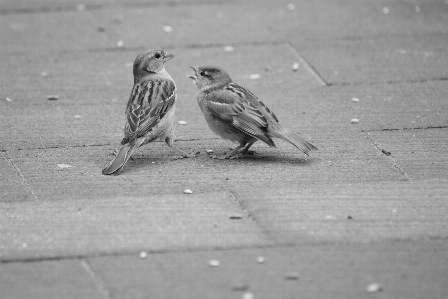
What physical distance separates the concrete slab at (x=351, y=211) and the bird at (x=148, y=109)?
1.23m

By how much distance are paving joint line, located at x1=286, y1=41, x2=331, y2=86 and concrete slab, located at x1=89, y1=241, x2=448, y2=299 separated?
4730 millimetres

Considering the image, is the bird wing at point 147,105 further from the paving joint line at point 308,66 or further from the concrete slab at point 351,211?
the paving joint line at point 308,66

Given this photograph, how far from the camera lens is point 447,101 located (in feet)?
34.0

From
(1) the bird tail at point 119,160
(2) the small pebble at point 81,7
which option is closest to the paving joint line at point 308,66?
(1) the bird tail at point 119,160

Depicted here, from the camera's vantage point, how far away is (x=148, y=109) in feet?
28.0

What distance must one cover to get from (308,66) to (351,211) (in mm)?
4658

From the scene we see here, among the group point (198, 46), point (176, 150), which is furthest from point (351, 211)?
point (198, 46)

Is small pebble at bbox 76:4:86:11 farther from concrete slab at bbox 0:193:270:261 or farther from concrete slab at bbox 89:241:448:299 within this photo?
concrete slab at bbox 89:241:448:299

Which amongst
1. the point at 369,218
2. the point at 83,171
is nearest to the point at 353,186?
the point at 369,218

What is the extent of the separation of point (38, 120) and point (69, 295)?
13.9 feet

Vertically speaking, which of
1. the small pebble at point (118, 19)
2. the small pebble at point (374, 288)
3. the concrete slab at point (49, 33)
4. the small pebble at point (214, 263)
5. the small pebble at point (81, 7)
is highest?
the small pebble at point (374, 288)

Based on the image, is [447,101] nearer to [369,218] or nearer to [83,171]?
[369,218]

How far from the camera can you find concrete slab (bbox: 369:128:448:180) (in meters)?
8.27

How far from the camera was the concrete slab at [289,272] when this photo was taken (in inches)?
233
